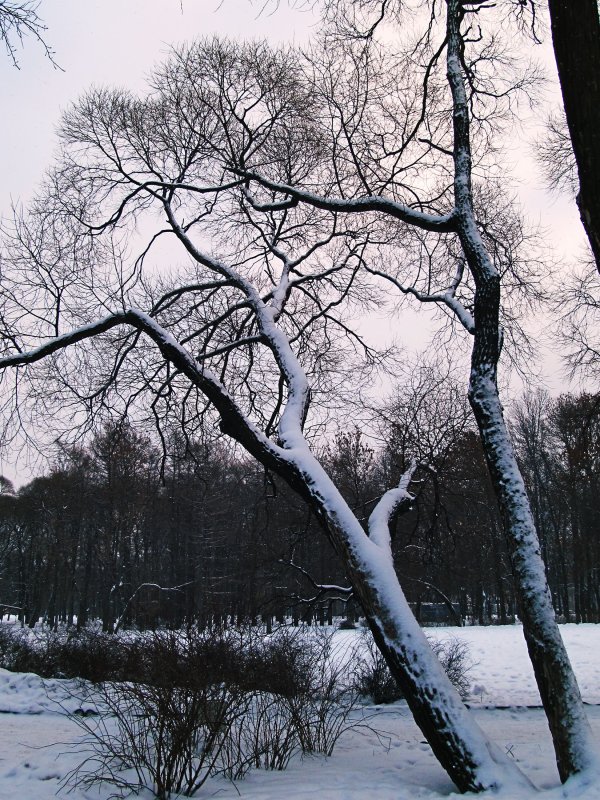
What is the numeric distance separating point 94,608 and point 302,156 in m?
46.1

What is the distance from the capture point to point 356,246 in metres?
9.20

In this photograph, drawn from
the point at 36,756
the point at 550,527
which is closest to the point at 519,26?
the point at 36,756

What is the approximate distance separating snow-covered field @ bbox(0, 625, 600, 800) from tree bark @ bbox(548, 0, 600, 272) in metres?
3.61

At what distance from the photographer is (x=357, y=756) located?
6.67m

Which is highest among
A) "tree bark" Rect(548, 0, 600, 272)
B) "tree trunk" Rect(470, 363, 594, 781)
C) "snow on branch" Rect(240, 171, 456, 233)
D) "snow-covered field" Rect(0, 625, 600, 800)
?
"snow on branch" Rect(240, 171, 456, 233)

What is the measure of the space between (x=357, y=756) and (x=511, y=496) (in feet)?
12.1

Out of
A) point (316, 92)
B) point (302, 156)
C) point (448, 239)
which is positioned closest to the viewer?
point (316, 92)

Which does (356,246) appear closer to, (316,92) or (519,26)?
(316,92)

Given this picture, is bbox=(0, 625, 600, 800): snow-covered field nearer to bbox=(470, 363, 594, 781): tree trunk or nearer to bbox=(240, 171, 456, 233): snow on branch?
bbox=(470, 363, 594, 781): tree trunk

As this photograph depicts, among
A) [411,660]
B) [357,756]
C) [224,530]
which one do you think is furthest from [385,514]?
[224,530]

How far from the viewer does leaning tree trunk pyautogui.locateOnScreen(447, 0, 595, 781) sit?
4.31m

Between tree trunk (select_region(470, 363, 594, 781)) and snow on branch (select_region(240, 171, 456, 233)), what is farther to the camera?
snow on branch (select_region(240, 171, 456, 233))

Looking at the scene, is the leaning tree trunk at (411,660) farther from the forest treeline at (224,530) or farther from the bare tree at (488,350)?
the forest treeline at (224,530)

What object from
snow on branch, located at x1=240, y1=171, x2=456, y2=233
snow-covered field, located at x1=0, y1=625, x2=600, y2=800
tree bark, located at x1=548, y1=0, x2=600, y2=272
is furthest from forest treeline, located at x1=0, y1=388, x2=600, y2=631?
tree bark, located at x1=548, y1=0, x2=600, y2=272
